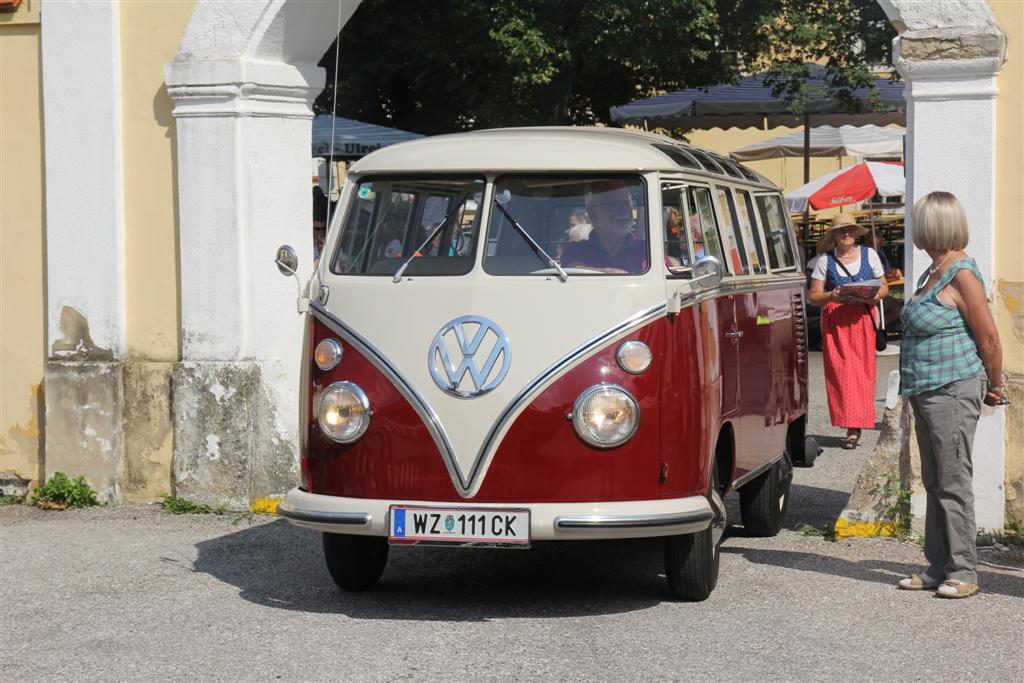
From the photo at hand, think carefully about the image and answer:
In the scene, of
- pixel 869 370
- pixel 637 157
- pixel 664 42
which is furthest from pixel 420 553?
pixel 664 42

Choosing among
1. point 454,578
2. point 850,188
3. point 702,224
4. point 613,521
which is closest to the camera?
point 613,521

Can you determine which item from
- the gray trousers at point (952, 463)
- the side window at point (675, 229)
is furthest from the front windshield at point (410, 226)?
the gray trousers at point (952, 463)

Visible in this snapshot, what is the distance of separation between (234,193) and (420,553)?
2781 millimetres

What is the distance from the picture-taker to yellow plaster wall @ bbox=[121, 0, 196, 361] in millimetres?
10195

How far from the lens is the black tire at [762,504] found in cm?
880

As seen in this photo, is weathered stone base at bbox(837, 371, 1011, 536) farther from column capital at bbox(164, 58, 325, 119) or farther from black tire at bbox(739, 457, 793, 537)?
column capital at bbox(164, 58, 325, 119)

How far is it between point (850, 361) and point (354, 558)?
5.58 metres

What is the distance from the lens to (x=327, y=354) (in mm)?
7117

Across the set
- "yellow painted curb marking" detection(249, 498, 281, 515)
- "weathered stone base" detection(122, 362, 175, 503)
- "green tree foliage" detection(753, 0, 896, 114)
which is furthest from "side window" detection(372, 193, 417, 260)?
"green tree foliage" detection(753, 0, 896, 114)

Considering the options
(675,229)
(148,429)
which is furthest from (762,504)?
(148,429)

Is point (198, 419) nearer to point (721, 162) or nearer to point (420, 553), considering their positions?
point (420, 553)

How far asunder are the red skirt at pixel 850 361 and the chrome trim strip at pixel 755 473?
290cm

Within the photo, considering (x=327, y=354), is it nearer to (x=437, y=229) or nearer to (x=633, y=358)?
(x=437, y=229)

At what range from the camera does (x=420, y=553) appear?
8562 mm
